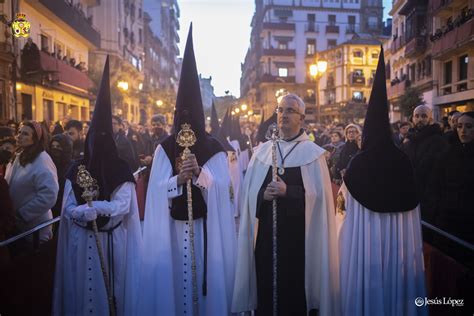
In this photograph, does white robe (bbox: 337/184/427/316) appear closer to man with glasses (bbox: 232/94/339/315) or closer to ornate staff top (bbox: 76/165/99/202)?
man with glasses (bbox: 232/94/339/315)

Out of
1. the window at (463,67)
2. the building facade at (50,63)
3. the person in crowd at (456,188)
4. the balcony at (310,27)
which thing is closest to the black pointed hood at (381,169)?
the person in crowd at (456,188)

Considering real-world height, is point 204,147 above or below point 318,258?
above

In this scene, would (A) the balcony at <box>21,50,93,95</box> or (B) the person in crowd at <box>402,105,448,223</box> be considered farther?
(A) the balcony at <box>21,50,93,95</box>

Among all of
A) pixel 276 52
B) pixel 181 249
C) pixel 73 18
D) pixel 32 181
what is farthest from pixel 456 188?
pixel 276 52

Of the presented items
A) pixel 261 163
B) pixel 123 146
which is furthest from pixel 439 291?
pixel 123 146

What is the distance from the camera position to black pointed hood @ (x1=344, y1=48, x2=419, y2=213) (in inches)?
173

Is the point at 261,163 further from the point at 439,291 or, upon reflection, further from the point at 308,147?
the point at 439,291

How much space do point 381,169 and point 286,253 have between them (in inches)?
49.2

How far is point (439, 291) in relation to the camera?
14.7 ft

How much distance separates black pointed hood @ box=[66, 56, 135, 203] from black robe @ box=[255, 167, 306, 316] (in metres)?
1.48

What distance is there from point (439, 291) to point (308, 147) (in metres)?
1.93

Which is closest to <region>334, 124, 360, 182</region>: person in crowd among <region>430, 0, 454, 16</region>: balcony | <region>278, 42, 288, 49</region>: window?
<region>430, 0, 454, 16</region>: balcony

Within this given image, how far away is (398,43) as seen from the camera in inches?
1458

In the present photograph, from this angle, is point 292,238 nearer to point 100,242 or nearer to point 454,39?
point 100,242
